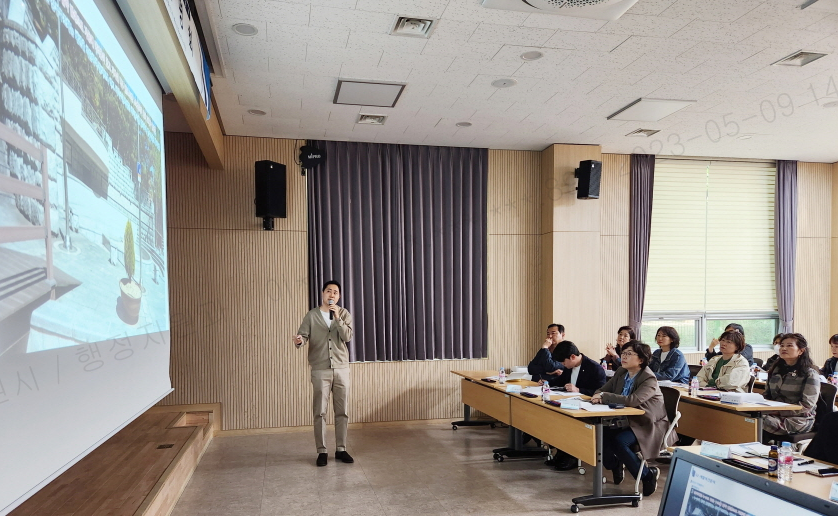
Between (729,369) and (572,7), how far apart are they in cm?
411

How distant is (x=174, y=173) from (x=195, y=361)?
7.31 ft

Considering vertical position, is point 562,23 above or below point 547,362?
above

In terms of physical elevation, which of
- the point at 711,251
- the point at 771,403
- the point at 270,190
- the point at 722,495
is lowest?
the point at 771,403

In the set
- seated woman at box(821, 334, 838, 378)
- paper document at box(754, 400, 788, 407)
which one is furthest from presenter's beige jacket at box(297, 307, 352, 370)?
seated woman at box(821, 334, 838, 378)

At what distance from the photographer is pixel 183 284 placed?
22.7 ft

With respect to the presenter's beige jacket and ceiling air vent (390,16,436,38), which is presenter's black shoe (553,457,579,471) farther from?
ceiling air vent (390,16,436,38)

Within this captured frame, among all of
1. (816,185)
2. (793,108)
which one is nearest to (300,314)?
(793,108)

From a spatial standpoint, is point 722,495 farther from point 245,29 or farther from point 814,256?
point 814,256

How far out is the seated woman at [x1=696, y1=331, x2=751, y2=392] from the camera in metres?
5.82

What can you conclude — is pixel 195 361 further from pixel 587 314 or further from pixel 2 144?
pixel 2 144

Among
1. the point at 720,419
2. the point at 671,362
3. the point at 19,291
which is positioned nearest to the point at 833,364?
→ the point at 671,362

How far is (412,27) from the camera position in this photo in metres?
4.23

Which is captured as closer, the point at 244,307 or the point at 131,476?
the point at 131,476

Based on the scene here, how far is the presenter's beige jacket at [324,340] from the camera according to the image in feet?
19.6
